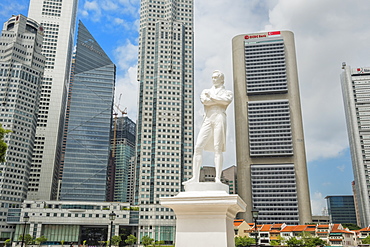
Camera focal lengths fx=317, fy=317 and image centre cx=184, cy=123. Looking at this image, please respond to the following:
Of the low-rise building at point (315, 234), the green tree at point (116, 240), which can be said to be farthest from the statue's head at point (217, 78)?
the green tree at point (116, 240)

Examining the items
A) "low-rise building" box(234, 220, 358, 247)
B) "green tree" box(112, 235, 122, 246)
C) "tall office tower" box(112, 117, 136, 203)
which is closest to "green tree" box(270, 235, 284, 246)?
"low-rise building" box(234, 220, 358, 247)

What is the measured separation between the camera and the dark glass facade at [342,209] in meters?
176

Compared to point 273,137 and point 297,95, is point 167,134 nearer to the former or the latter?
point 273,137

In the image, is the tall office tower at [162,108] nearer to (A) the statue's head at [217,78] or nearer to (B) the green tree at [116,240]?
(B) the green tree at [116,240]

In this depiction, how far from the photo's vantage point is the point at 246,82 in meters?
134

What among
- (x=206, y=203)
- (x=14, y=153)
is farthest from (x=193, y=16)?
(x=206, y=203)

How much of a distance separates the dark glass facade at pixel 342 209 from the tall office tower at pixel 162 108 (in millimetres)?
116771

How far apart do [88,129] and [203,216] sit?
420 ft

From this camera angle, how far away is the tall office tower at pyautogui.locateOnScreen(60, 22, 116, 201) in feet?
409

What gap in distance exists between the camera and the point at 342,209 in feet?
587

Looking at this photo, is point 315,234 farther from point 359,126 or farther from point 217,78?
point 217,78

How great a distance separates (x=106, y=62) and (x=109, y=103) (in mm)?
22575

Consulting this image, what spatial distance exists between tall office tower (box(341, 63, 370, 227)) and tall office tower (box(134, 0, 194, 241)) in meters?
68.5

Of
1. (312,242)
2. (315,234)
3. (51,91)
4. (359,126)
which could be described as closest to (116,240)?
(312,242)
